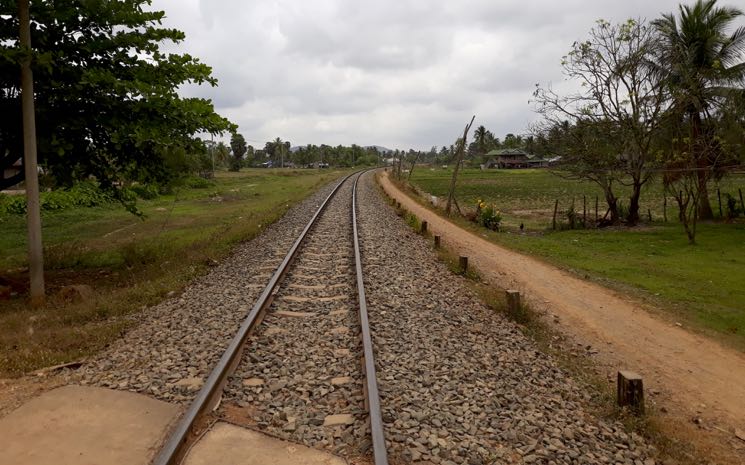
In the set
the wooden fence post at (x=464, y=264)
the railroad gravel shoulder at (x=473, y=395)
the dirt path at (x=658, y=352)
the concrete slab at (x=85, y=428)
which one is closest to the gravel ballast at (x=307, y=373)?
the railroad gravel shoulder at (x=473, y=395)

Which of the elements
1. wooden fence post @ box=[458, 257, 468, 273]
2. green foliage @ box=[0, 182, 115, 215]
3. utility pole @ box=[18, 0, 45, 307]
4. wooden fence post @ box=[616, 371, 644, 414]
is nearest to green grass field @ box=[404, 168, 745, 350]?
wooden fence post @ box=[458, 257, 468, 273]

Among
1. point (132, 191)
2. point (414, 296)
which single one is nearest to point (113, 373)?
point (414, 296)

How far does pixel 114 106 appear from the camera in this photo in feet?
33.7

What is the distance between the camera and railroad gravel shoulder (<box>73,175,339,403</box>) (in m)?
5.25

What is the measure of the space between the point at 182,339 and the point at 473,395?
352 cm

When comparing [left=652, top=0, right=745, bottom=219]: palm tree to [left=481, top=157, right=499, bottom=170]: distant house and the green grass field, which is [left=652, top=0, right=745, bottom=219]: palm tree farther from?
[left=481, top=157, right=499, bottom=170]: distant house

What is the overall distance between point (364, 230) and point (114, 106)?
25.3 ft

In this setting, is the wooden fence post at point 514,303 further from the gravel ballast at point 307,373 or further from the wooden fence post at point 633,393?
the wooden fence post at point 633,393

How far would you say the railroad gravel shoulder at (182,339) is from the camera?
525cm

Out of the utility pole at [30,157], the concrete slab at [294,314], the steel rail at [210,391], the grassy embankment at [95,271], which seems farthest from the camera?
the utility pole at [30,157]

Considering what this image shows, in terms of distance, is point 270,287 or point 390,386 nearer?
point 390,386

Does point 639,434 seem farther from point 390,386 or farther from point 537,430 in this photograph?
point 390,386

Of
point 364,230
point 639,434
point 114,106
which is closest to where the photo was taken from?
point 639,434

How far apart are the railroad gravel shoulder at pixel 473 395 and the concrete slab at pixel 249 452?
0.62m
